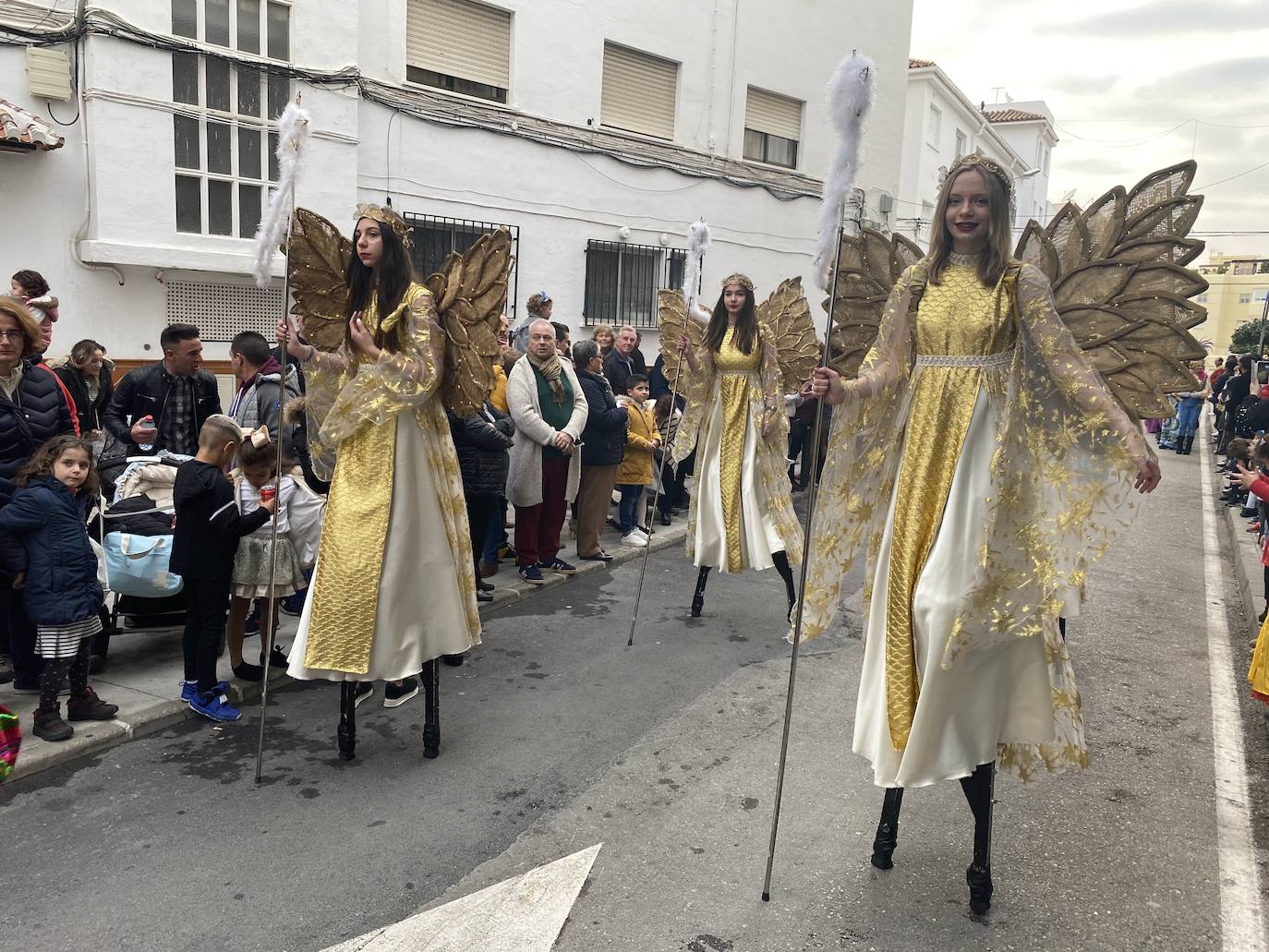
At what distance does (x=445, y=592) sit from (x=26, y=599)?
1.74 m

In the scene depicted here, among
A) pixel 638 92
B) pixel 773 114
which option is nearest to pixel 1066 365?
pixel 638 92

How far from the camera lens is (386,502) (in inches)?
164

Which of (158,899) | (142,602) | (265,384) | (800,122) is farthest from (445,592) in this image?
(800,122)

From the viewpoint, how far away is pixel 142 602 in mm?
5348

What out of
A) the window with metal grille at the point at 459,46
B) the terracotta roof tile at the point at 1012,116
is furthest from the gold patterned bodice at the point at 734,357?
the terracotta roof tile at the point at 1012,116

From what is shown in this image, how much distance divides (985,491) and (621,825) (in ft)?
5.92

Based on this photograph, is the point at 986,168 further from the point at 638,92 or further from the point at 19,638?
the point at 638,92

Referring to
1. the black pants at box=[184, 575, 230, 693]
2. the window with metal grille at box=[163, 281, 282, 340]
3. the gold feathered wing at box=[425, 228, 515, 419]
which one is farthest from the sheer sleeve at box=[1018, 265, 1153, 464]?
the window with metal grille at box=[163, 281, 282, 340]

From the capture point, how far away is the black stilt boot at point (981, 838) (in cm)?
326

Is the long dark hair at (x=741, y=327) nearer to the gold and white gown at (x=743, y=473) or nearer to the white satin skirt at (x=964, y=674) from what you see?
the gold and white gown at (x=743, y=473)

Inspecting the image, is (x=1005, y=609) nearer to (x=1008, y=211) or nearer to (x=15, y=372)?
(x=1008, y=211)

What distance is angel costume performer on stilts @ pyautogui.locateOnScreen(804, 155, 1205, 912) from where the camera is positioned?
3.20m

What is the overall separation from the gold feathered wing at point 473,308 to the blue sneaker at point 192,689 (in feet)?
5.80

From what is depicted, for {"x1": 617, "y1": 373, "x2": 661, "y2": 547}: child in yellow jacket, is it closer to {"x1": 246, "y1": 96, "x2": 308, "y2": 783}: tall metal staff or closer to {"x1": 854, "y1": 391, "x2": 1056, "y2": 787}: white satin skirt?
{"x1": 246, "y1": 96, "x2": 308, "y2": 783}: tall metal staff
